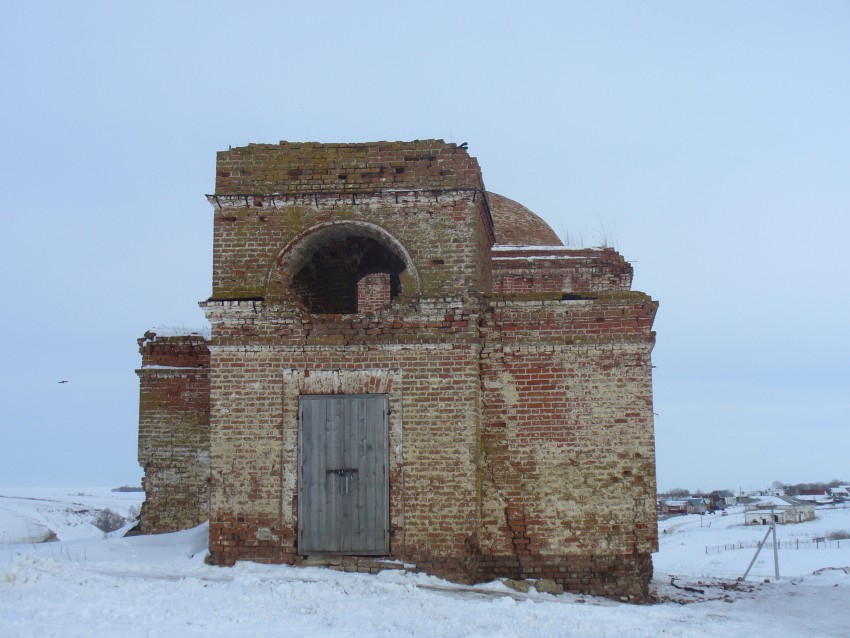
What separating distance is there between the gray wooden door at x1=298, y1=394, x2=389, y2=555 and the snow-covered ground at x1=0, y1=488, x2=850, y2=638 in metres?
0.47

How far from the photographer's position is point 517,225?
17906mm

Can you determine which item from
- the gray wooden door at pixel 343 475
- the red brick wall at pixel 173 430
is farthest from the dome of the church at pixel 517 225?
the gray wooden door at pixel 343 475

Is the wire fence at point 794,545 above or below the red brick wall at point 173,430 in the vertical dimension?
below

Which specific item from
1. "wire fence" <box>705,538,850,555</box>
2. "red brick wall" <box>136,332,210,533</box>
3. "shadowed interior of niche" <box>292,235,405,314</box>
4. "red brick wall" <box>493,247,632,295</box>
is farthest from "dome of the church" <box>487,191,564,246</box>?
"wire fence" <box>705,538,850,555</box>

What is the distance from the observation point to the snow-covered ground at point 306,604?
21.4 feet

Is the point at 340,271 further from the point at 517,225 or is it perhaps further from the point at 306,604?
the point at 517,225

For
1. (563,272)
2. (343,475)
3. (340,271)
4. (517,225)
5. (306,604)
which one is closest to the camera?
(306,604)

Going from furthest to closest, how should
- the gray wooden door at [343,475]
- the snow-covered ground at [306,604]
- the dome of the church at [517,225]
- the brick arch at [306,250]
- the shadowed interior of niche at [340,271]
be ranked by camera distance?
1. the dome of the church at [517,225]
2. the shadowed interior of niche at [340,271]
3. the brick arch at [306,250]
4. the gray wooden door at [343,475]
5. the snow-covered ground at [306,604]

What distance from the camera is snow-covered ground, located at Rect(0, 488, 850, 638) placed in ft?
21.4

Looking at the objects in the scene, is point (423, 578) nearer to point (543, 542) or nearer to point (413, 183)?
point (543, 542)

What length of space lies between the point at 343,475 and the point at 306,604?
83.0 inches

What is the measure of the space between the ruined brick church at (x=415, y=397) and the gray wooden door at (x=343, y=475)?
0.02 meters

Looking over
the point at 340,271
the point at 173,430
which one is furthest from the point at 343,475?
the point at 173,430

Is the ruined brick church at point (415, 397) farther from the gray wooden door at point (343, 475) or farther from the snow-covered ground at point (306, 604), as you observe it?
the snow-covered ground at point (306, 604)
